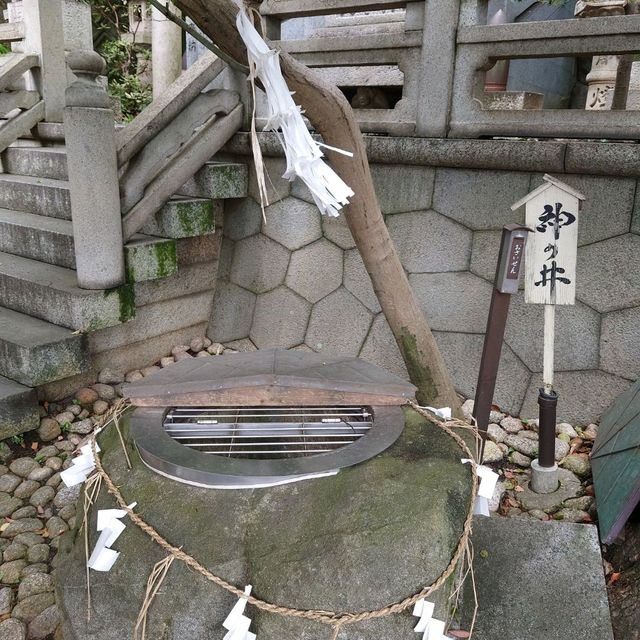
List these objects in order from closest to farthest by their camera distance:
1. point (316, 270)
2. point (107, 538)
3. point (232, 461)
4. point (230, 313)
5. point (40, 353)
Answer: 1. point (107, 538)
2. point (232, 461)
3. point (40, 353)
4. point (316, 270)
5. point (230, 313)

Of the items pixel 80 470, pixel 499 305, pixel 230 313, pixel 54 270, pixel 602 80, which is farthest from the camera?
pixel 602 80

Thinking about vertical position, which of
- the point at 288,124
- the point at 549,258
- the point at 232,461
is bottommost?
the point at 232,461

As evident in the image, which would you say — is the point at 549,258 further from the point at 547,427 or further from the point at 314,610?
the point at 314,610

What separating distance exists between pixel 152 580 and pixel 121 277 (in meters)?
2.42

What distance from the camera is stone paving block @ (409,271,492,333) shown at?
3666mm

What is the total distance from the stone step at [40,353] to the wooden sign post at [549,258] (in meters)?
2.55

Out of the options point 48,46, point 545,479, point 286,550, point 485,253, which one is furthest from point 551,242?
point 48,46

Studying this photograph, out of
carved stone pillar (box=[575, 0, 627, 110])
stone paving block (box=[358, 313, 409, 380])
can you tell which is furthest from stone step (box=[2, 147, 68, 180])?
carved stone pillar (box=[575, 0, 627, 110])

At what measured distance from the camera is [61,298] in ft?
11.5

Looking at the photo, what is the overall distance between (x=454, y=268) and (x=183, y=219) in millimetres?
1828

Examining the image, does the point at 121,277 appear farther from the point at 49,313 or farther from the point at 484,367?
the point at 484,367

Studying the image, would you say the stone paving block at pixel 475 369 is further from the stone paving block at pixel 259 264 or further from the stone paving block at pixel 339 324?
the stone paving block at pixel 259 264

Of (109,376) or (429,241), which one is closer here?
(429,241)

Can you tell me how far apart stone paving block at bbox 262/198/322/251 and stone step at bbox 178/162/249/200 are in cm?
29
